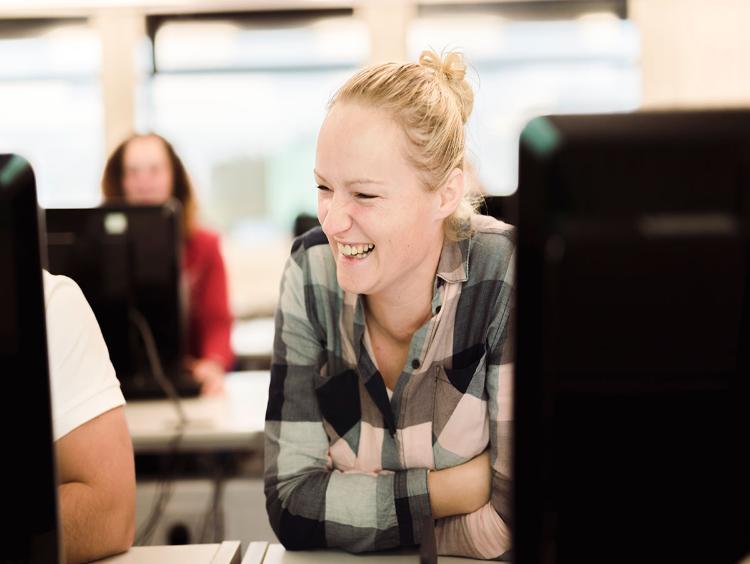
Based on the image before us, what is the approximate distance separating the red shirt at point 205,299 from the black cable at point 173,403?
0.45 m

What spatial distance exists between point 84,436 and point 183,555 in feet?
0.65

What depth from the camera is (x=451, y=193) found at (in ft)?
4.08

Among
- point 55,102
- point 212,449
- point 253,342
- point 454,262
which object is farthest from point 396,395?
point 55,102

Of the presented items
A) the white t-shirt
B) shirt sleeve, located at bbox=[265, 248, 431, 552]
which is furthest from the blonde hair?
the white t-shirt

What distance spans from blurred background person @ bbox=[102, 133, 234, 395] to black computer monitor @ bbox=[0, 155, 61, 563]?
211 centimetres

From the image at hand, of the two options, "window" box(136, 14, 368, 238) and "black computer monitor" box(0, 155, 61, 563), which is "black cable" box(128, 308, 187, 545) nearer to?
"black computer monitor" box(0, 155, 61, 563)

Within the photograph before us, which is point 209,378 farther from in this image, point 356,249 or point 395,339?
→ point 356,249

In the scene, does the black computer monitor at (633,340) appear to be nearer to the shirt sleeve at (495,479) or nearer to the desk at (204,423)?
the shirt sleeve at (495,479)

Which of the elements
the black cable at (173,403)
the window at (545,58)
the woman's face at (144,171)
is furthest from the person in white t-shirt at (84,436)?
the window at (545,58)

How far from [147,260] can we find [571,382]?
1.65 m

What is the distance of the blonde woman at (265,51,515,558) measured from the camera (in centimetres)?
110

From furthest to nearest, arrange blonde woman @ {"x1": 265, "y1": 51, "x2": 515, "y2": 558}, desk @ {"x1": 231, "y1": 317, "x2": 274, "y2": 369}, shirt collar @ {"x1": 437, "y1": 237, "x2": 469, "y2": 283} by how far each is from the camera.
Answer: desk @ {"x1": 231, "y1": 317, "x2": 274, "y2": 369} < shirt collar @ {"x1": 437, "y1": 237, "x2": 469, "y2": 283} < blonde woman @ {"x1": 265, "y1": 51, "x2": 515, "y2": 558}

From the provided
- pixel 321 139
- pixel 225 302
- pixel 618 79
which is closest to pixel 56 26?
pixel 225 302

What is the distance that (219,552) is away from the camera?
1025mm
